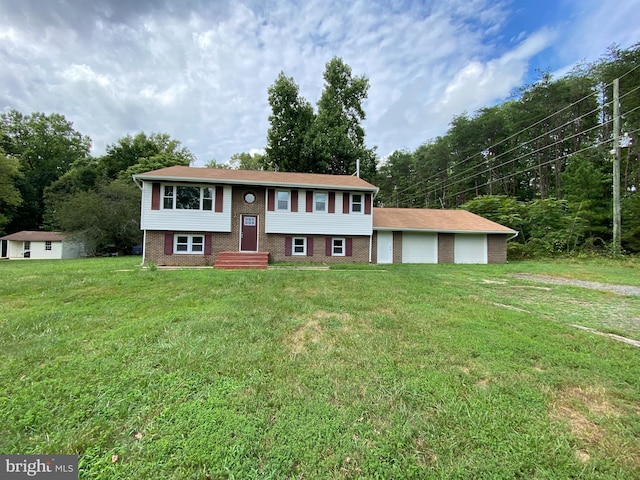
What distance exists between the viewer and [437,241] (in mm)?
15922

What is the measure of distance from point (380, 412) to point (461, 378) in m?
1.10

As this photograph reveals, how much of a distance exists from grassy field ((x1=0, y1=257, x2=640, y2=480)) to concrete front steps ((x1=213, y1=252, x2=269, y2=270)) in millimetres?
6458

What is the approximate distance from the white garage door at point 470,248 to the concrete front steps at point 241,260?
37.9 ft

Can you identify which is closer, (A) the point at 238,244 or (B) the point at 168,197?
(B) the point at 168,197

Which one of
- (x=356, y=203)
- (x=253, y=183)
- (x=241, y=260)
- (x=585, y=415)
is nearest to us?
(x=585, y=415)

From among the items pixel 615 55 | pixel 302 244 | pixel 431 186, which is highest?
pixel 615 55

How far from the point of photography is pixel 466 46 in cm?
1348

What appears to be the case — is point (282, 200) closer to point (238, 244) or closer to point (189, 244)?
point (238, 244)

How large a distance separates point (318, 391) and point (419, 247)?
1462 cm

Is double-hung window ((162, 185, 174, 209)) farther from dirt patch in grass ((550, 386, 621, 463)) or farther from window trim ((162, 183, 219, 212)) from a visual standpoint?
dirt patch in grass ((550, 386, 621, 463))

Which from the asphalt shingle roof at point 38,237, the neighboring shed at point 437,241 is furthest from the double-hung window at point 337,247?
the asphalt shingle roof at point 38,237

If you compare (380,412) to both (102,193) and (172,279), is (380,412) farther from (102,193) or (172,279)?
(102,193)

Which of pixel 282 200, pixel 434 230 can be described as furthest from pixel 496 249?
pixel 282 200

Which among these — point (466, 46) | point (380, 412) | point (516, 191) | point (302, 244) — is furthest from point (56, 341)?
point (516, 191)
